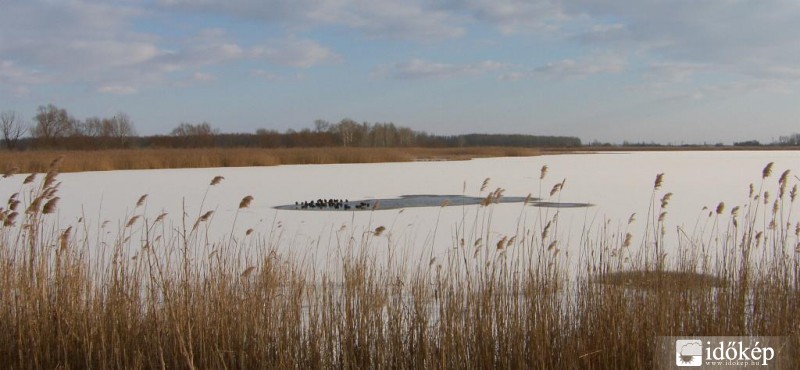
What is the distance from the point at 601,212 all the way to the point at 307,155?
16712 mm

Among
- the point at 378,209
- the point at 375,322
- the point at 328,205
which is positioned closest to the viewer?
the point at 375,322

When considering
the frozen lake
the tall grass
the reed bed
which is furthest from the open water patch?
the reed bed

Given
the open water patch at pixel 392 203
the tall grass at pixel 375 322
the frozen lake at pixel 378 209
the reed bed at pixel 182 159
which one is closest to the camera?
the tall grass at pixel 375 322

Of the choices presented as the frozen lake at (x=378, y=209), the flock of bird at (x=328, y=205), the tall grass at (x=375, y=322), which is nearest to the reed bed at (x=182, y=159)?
Answer: the frozen lake at (x=378, y=209)

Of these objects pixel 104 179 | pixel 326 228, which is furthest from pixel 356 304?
pixel 104 179

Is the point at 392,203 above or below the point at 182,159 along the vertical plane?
below

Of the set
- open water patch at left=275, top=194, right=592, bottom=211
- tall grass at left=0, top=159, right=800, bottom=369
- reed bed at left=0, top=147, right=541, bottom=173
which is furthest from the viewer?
reed bed at left=0, top=147, right=541, bottom=173

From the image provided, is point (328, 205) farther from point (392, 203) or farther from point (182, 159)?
point (182, 159)

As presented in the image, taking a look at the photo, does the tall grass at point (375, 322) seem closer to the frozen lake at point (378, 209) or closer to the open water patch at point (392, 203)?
the frozen lake at point (378, 209)

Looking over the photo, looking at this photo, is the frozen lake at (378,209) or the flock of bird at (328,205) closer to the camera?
the frozen lake at (378,209)

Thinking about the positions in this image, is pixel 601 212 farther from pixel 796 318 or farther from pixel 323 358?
pixel 323 358

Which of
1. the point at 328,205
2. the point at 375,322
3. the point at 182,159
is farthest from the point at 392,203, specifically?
the point at 182,159

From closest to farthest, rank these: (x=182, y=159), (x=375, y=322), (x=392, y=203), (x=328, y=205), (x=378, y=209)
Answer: (x=375, y=322) → (x=378, y=209) → (x=328, y=205) → (x=392, y=203) → (x=182, y=159)

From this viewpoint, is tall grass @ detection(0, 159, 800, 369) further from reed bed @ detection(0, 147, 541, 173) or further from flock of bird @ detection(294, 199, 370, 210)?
reed bed @ detection(0, 147, 541, 173)
